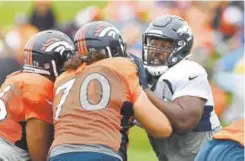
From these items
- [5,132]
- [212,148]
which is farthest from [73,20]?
[212,148]

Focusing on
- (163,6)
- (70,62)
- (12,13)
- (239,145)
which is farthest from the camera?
(12,13)

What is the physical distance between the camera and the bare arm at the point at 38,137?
18.6 feet

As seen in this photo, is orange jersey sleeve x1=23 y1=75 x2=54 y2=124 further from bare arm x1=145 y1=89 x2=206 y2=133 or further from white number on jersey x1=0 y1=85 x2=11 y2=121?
bare arm x1=145 y1=89 x2=206 y2=133

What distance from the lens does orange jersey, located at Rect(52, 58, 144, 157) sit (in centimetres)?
526

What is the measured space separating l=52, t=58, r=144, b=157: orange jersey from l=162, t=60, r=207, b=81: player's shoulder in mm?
348

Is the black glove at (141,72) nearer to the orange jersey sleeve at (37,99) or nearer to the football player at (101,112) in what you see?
the football player at (101,112)

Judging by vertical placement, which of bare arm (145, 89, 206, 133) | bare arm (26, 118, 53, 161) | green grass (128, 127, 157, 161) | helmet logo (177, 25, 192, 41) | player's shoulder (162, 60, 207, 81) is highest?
helmet logo (177, 25, 192, 41)

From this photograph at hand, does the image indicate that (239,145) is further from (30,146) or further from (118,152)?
(30,146)

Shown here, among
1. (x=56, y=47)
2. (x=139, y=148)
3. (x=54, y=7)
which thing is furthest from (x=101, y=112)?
(x=54, y=7)

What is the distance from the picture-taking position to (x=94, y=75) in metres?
5.36

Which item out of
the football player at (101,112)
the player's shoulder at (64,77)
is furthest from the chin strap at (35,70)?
the football player at (101,112)

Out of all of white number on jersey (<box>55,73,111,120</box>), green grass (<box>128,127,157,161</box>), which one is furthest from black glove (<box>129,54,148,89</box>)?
green grass (<box>128,127,157,161</box>)

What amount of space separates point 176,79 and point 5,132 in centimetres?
119

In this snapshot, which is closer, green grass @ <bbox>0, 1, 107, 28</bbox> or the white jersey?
the white jersey
